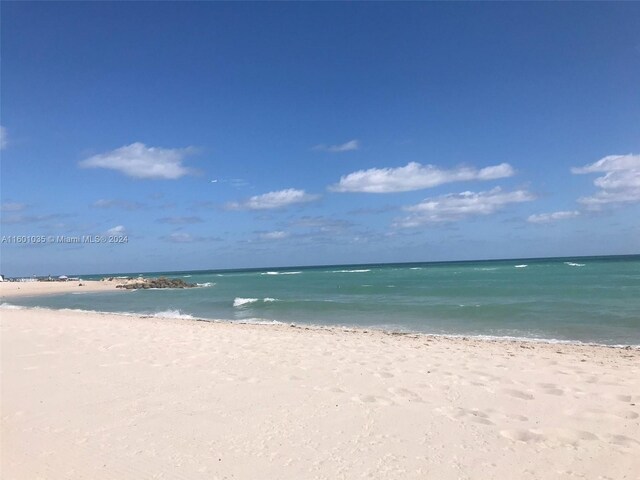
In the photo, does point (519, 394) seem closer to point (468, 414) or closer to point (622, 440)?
point (468, 414)

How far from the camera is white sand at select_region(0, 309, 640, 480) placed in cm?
375

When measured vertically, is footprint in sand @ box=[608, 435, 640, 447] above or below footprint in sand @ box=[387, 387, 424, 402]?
below

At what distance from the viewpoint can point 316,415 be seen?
16.0 ft

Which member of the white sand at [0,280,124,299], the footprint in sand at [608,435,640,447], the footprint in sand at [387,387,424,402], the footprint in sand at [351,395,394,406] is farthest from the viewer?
the white sand at [0,280,124,299]

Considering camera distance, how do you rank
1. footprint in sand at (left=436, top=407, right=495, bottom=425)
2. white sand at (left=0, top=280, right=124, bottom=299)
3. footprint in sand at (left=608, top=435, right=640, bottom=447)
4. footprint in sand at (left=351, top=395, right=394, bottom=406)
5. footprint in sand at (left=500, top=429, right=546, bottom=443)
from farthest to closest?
white sand at (left=0, top=280, right=124, bottom=299)
footprint in sand at (left=351, top=395, right=394, bottom=406)
footprint in sand at (left=436, top=407, right=495, bottom=425)
footprint in sand at (left=500, top=429, right=546, bottom=443)
footprint in sand at (left=608, top=435, right=640, bottom=447)

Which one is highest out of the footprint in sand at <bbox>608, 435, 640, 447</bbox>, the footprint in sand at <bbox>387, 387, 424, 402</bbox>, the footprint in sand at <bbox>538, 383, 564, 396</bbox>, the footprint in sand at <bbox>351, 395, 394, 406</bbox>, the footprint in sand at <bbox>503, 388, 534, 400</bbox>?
the footprint in sand at <bbox>351, 395, 394, 406</bbox>

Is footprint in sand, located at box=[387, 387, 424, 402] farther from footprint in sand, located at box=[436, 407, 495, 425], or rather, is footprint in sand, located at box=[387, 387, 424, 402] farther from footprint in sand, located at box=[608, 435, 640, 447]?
footprint in sand, located at box=[608, 435, 640, 447]

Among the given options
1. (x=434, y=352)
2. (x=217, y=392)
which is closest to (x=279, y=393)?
(x=217, y=392)

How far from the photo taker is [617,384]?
6.11 m

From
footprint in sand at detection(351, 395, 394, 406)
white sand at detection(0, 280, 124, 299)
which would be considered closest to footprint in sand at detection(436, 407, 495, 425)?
footprint in sand at detection(351, 395, 394, 406)

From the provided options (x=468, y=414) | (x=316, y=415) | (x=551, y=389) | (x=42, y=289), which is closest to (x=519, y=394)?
(x=551, y=389)

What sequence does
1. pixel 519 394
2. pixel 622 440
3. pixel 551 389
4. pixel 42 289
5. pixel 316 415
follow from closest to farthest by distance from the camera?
pixel 622 440, pixel 316 415, pixel 519 394, pixel 551 389, pixel 42 289

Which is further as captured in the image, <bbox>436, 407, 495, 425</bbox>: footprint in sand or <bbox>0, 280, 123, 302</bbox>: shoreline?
<bbox>0, 280, 123, 302</bbox>: shoreline

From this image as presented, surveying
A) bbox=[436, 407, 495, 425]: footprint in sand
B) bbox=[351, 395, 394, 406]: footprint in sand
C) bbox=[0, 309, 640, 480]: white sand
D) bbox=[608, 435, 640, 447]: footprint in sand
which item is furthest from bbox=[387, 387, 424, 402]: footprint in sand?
bbox=[608, 435, 640, 447]: footprint in sand
